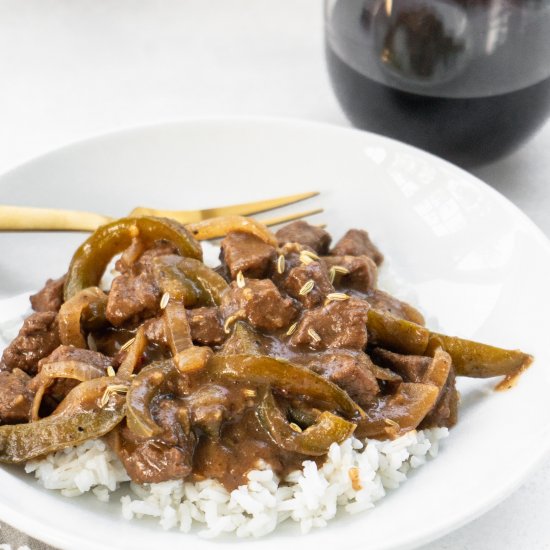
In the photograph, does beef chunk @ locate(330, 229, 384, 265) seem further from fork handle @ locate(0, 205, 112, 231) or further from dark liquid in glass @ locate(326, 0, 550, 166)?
fork handle @ locate(0, 205, 112, 231)

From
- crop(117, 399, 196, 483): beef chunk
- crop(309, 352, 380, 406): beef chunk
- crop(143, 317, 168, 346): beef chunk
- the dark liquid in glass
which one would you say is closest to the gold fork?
the dark liquid in glass

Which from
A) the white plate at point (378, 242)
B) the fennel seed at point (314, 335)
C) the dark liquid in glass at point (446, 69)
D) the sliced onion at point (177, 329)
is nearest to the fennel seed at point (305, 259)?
the fennel seed at point (314, 335)

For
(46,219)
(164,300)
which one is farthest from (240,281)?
(46,219)

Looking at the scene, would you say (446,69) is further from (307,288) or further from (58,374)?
(58,374)

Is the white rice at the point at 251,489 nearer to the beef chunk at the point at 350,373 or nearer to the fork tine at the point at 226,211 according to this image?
the beef chunk at the point at 350,373

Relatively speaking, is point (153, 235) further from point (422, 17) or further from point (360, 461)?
point (422, 17)
